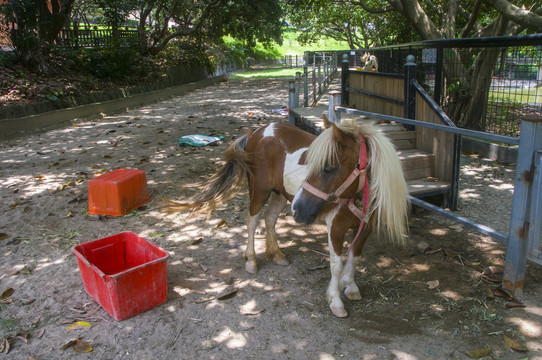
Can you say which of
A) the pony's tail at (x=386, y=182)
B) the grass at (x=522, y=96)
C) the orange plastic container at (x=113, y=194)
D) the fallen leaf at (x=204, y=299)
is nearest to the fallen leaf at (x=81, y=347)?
the fallen leaf at (x=204, y=299)

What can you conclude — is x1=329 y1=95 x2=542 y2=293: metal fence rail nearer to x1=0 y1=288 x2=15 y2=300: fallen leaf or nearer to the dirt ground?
the dirt ground

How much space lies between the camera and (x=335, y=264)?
133 inches

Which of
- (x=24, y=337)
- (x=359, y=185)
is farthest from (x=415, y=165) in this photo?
(x=24, y=337)

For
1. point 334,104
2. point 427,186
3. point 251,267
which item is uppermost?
point 334,104

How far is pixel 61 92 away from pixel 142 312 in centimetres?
1038

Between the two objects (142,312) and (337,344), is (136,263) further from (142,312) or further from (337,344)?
(337,344)

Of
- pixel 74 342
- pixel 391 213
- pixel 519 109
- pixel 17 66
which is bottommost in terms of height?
pixel 74 342

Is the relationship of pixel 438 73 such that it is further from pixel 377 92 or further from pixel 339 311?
pixel 339 311

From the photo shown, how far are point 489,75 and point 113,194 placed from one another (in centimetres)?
670

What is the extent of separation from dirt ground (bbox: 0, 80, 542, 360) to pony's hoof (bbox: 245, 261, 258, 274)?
7cm

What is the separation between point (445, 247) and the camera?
4.42m

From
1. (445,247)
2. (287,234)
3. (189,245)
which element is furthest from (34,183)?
(445,247)

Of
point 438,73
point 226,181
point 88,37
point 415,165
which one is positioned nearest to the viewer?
point 226,181

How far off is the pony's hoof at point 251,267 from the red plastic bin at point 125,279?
2.83ft
